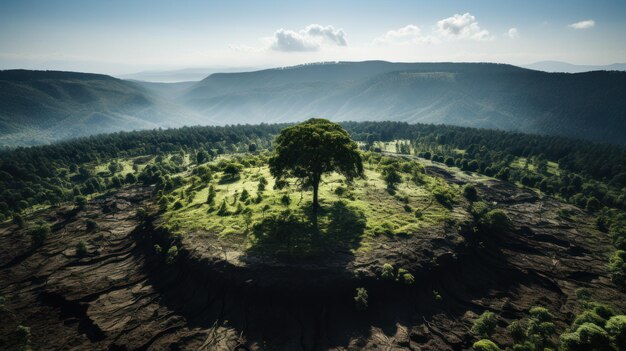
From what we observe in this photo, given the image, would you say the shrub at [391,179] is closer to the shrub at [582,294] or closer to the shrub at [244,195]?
the shrub at [244,195]

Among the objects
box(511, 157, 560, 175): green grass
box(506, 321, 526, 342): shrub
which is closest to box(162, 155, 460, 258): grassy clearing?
box(506, 321, 526, 342): shrub

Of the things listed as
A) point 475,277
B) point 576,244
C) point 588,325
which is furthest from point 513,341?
point 576,244

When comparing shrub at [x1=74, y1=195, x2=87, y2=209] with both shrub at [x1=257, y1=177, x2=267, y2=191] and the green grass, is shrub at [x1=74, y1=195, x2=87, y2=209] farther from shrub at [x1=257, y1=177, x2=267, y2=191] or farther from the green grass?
the green grass

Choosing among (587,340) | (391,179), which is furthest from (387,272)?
(391,179)

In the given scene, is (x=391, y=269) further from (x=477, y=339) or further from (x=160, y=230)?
(x=160, y=230)

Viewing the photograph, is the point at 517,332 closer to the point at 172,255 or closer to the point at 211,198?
the point at 172,255

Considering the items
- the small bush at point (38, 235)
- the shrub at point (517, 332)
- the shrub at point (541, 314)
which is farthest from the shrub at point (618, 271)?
the small bush at point (38, 235)
